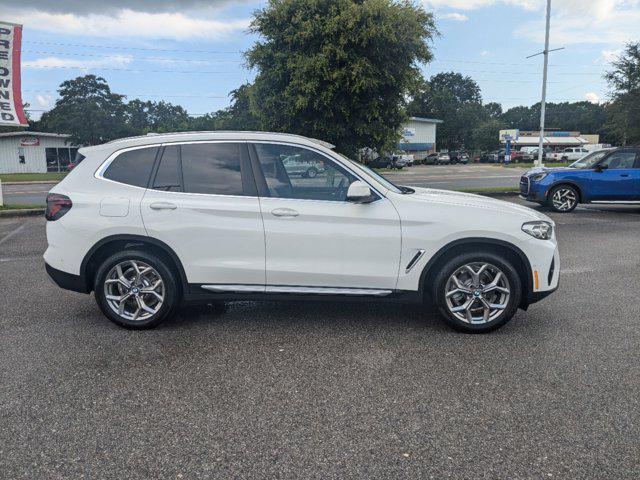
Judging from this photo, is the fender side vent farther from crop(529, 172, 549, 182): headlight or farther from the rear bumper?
crop(529, 172, 549, 182): headlight

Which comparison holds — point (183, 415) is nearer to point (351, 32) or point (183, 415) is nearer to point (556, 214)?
point (556, 214)

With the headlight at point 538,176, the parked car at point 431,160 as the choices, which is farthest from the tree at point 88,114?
the headlight at point 538,176

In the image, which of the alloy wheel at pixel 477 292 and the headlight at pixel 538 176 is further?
the headlight at pixel 538 176

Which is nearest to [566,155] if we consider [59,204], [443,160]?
[443,160]

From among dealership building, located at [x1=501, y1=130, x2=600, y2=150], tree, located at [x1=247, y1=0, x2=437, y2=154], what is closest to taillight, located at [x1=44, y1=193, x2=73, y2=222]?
tree, located at [x1=247, y1=0, x2=437, y2=154]

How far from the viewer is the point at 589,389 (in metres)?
3.44

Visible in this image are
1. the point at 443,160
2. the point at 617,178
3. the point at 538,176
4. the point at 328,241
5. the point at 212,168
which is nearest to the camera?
the point at 328,241

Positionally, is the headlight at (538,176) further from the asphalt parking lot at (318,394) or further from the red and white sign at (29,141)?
the red and white sign at (29,141)

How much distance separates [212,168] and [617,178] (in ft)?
37.3

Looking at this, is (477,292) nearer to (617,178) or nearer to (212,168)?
(212,168)

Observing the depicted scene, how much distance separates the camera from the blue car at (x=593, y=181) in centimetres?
1242

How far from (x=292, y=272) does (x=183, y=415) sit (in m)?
1.64

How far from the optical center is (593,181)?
1268cm

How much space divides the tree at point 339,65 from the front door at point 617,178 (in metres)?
5.84
